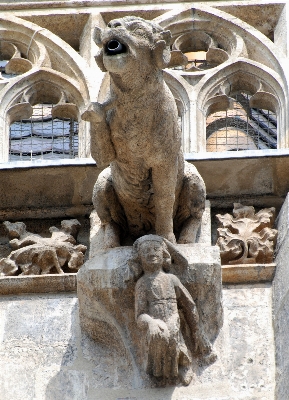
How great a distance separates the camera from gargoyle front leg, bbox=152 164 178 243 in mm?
8211

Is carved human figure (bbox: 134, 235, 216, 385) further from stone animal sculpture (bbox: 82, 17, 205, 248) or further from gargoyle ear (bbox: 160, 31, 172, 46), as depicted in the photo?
gargoyle ear (bbox: 160, 31, 172, 46)

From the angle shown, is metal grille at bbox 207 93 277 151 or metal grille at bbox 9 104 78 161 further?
metal grille at bbox 207 93 277 151

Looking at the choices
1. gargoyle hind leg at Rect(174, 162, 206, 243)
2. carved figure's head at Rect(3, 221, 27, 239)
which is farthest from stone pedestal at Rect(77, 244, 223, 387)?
carved figure's head at Rect(3, 221, 27, 239)

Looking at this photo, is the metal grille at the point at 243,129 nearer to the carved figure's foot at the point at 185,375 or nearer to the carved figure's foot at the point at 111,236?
the carved figure's foot at the point at 111,236

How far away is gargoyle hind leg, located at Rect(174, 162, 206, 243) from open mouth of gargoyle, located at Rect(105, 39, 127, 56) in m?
1.21

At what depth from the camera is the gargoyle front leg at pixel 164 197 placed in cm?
821

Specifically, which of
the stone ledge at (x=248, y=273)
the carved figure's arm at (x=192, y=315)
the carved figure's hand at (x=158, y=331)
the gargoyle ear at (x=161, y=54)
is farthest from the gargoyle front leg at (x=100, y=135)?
the stone ledge at (x=248, y=273)

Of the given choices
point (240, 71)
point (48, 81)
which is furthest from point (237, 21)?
point (48, 81)

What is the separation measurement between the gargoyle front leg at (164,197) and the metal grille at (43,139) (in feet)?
9.09

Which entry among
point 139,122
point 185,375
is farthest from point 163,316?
point 139,122

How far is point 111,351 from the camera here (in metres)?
8.48

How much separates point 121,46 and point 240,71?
11.0 ft

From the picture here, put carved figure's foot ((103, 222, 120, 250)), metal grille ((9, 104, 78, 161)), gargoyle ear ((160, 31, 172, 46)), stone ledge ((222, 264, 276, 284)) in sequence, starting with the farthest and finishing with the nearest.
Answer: metal grille ((9, 104, 78, 161)) → stone ledge ((222, 264, 276, 284)) → carved figure's foot ((103, 222, 120, 250)) → gargoyle ear ((160, 31, 172, 46))

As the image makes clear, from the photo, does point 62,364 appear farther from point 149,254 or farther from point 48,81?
point 48,81
